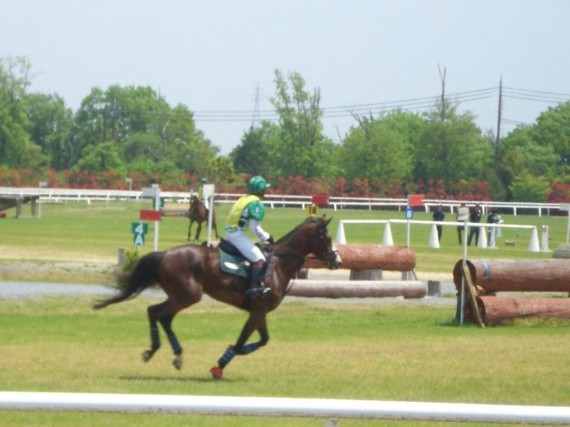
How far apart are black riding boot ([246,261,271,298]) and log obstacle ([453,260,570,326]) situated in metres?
7.47

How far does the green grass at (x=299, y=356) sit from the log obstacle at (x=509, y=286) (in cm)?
28

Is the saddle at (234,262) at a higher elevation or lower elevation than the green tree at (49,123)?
lower

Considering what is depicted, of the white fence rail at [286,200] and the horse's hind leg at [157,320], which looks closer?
the horse's hind leg at [157,320]

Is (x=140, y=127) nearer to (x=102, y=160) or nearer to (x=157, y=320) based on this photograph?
(x=102, y=160)

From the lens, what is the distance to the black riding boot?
14.4 m

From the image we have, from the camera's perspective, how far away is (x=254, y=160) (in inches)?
4628

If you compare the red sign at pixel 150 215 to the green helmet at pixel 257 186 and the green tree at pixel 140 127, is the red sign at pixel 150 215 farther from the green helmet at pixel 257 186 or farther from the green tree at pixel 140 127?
the green tree at pixel 140 127

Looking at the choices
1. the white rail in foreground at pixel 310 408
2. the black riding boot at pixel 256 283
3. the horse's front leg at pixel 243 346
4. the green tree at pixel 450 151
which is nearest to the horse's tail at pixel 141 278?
the black riding boot at pixel 256 283

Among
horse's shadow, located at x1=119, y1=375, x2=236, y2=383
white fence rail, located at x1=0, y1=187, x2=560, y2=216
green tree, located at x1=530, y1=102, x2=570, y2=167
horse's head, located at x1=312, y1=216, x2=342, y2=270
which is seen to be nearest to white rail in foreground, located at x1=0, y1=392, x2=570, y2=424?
horse's shadow, located at x1=119, y1=375, x2=236, y2=383

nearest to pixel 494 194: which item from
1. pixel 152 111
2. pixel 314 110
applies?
pixel 314 110

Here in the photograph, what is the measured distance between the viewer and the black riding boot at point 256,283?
566 inches

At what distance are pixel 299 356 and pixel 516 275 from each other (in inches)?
272

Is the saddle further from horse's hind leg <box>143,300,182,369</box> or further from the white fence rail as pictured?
the white fence rail

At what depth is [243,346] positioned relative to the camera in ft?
46.9
